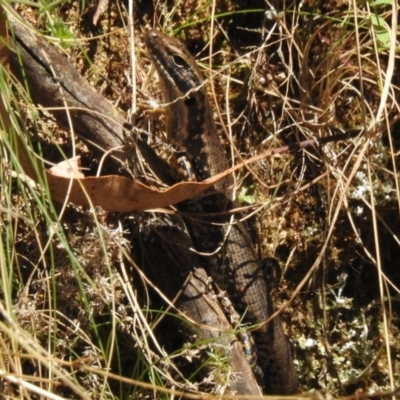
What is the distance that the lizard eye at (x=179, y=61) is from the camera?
313cm

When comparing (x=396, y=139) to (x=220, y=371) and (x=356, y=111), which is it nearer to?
(x=356, y=111)

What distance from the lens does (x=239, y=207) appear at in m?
3.21

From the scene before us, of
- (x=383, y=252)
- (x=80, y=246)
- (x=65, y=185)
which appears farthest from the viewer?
(x=383, y=252)

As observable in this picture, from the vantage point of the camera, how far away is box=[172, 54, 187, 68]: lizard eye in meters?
3.13

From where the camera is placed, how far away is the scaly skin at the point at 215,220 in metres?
3.12

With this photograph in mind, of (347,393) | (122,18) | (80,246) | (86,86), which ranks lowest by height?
(347,393)

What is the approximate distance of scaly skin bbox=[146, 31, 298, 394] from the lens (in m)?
3.12

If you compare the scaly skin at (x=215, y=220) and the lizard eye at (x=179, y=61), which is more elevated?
the lizard eye at (x=179, y=61)

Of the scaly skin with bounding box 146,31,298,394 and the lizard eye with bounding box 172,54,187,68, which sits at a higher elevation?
the lizard eye with bounding box 172,54,187,68

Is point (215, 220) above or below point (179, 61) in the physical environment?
below

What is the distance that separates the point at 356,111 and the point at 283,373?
1.25 m

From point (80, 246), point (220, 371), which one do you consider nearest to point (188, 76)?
point (80, 246)

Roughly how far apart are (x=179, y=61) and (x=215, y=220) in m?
0.70

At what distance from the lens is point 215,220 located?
124 inches
